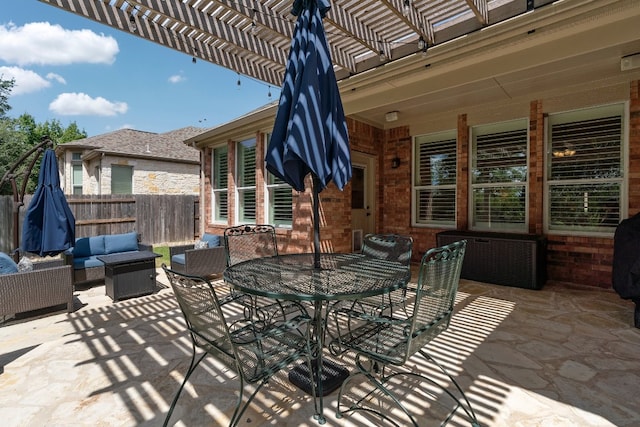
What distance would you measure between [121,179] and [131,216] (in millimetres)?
4156

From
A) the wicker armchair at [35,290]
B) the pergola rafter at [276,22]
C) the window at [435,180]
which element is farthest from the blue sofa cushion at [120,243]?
the window at [435,180]

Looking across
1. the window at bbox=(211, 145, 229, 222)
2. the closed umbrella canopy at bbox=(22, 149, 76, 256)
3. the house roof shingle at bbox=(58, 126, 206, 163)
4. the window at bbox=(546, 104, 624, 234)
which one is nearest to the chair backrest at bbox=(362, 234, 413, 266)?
the window at bbox=(546, 104, 624, 234)

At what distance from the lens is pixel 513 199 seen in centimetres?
564

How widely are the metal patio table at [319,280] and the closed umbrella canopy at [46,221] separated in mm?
3347

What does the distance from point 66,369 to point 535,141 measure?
263 inches

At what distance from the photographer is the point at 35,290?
360 cm

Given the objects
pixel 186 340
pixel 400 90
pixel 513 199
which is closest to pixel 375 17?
pixel 400 90

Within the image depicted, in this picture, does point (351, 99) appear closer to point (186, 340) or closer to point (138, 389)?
point (186, 340)

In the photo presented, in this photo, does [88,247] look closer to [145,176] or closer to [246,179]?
[246,179]

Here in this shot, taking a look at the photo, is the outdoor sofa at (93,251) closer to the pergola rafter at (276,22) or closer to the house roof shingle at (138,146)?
the pergola rafter at (276,22)

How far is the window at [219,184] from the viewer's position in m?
8.25

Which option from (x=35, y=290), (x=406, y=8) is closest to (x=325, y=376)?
(x=406, y=8)

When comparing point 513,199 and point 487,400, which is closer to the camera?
point 487,400

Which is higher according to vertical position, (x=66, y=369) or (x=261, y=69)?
(x=261, y=69)
